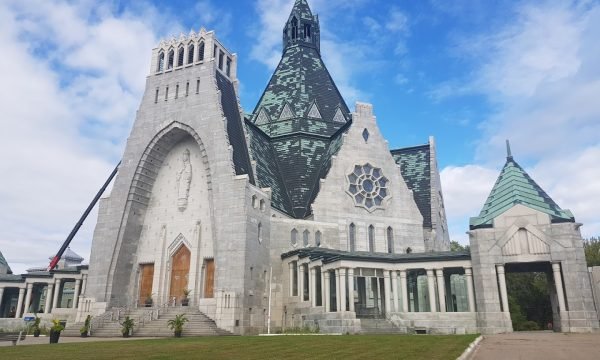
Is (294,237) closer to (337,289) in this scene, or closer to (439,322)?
(337,289)

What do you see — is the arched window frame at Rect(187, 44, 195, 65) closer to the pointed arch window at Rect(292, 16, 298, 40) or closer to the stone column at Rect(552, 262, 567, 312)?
the pointed arch window at Rect(292, 16, 298, 40)

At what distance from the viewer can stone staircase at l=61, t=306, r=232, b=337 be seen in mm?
27828

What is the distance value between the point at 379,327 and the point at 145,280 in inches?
772

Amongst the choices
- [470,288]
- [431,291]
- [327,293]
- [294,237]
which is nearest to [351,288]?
[327,293]

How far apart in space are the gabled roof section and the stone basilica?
0.15 m

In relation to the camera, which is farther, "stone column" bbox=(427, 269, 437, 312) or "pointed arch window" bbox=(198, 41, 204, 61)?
"pointed arch window" bbox=(198, 41, 204, 61)

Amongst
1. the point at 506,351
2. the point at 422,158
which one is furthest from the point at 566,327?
the point at 422,158

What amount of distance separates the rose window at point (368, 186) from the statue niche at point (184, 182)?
13824 mm

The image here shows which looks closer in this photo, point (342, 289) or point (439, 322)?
point (342, 289)

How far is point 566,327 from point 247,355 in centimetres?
2050

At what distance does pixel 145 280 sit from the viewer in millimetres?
37188

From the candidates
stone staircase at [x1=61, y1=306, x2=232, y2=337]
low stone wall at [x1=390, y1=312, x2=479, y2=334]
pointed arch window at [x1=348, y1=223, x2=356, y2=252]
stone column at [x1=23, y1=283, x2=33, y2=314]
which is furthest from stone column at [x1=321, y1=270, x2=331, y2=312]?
stone column at [x1=23, y1=283, x2=33, y2=314]

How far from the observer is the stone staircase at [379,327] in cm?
2805

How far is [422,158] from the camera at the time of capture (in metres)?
48.2
